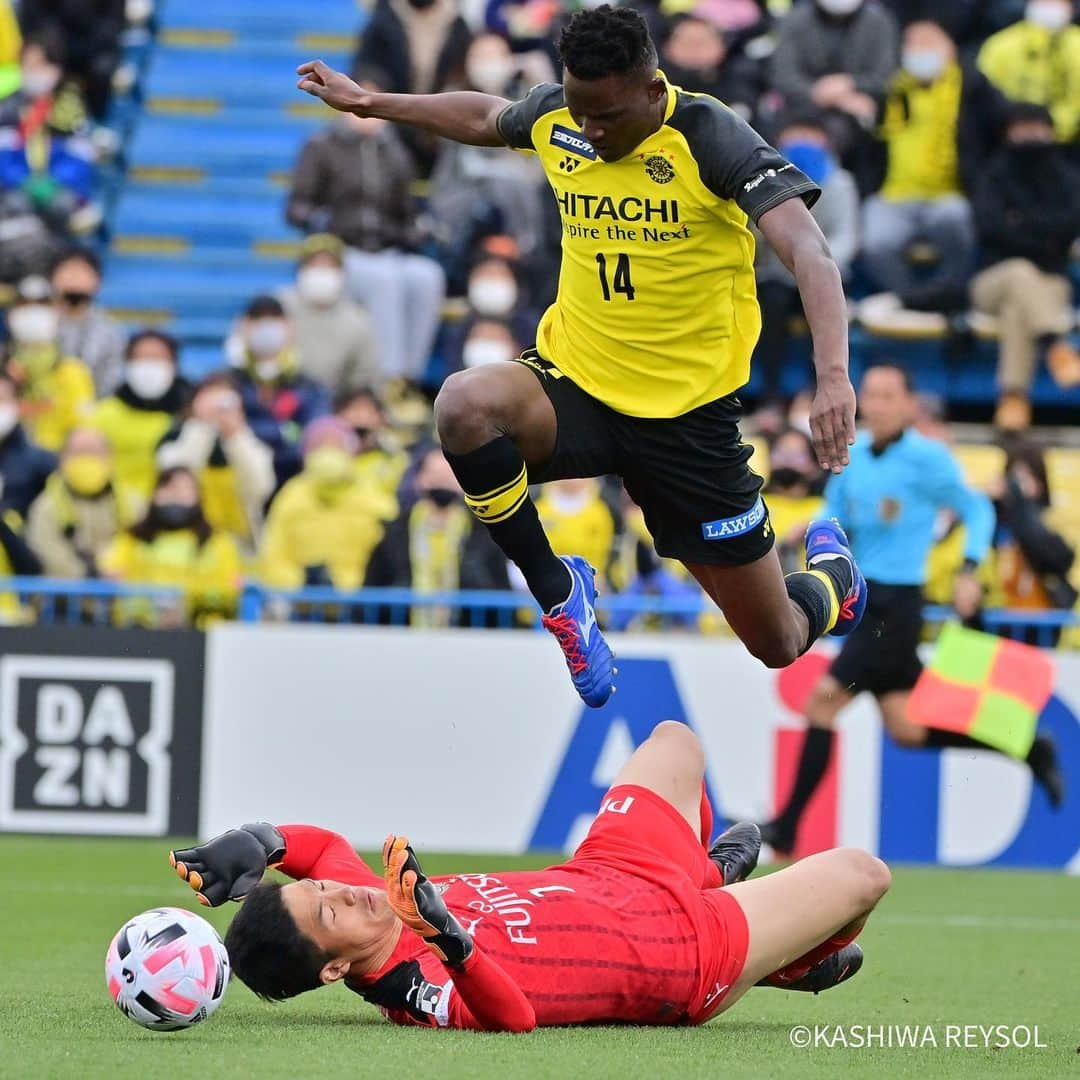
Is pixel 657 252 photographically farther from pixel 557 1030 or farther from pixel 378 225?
pixel 378 225

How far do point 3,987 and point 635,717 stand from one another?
19.4 feet

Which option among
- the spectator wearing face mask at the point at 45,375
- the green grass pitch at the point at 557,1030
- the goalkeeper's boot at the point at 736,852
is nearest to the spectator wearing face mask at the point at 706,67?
the spectator wearing face mask at the point at 45,375

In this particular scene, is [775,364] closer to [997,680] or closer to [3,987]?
[997,680]

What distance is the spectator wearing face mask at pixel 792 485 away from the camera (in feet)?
42.6

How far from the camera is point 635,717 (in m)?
12.6

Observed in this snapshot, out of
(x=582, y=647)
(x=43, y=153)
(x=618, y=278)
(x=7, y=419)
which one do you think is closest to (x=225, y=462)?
(x=7, y=419)

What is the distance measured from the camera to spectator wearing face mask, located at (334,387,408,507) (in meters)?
13.9

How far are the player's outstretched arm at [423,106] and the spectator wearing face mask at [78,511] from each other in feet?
21.2

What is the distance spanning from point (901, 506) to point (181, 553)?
167 inches

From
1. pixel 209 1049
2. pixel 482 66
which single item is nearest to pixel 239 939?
pixel 209 1049

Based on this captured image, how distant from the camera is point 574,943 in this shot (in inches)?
244

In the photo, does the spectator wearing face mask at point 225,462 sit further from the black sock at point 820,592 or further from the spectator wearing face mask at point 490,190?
the black sock at point 820,592

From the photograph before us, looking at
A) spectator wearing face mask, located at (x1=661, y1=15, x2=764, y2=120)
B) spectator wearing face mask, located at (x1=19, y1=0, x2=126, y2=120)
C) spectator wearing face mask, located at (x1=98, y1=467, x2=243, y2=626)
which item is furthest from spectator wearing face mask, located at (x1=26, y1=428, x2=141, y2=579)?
spectator wearing face mask, located at (x1=19, y1=0, x2=126, y2=120)

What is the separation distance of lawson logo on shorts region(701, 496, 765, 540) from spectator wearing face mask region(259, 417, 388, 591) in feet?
20.3
